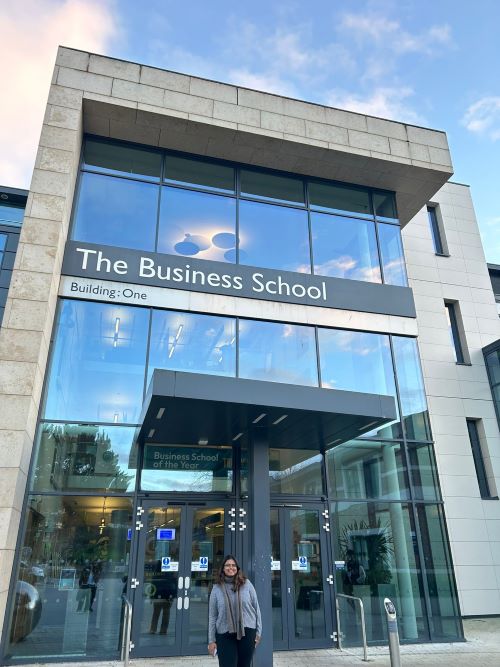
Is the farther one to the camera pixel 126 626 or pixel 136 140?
pixel 136 140

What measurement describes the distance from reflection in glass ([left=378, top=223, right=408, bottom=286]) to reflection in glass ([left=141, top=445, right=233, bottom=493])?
5759 millimetres

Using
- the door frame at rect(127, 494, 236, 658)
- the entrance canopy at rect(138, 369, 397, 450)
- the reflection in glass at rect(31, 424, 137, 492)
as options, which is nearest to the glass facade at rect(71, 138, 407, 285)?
the reflection in glass at rect(31, 424, 137, 492)

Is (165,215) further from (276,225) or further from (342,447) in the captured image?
(342,447)

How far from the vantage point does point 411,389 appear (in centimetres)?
1134

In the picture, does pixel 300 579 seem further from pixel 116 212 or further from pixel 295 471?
pixel 116 212

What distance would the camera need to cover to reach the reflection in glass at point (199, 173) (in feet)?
38.1

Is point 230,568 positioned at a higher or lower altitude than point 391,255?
lower

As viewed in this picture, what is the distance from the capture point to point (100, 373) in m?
9.59

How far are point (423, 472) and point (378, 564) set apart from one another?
2.15 m

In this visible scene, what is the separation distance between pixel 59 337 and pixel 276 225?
18.0 feet

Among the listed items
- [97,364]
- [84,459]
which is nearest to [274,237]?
[97,364]

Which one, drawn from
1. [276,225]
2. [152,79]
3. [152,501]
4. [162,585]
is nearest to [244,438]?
[152,501]

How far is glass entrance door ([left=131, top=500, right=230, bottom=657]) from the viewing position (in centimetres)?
844

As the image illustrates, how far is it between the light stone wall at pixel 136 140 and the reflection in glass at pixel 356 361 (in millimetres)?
4239
